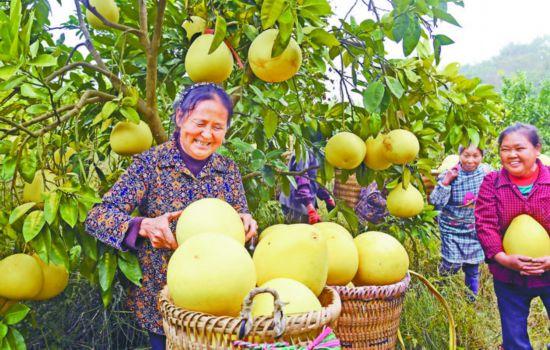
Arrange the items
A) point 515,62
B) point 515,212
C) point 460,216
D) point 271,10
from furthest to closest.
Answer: point 515,62 → point 460,216 → point 515,212 → point 271,10

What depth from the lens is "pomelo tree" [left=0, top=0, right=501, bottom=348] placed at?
58.7 inches

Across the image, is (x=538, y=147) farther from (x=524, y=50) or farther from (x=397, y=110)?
(x=524, y=50)

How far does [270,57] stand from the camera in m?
1.60

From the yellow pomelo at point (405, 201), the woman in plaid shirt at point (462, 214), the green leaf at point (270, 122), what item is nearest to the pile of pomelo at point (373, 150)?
the yellow pomelo at point (405, 201)

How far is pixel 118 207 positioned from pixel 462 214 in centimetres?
277

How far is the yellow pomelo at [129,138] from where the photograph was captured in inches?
73.4

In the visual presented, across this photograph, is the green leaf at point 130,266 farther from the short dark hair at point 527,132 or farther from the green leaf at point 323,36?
the short dark hair at point 527,132

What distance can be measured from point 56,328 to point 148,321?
976 millimetres

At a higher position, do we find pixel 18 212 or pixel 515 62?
pixel 515 62

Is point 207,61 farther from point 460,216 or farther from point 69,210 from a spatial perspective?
point 460,216

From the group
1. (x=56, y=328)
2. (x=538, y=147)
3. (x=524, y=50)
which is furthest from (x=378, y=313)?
(x=524, y=50)

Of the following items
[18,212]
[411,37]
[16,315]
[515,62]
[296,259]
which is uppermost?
[515,62]

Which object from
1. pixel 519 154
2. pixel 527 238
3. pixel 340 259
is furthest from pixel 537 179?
pixel 340 259

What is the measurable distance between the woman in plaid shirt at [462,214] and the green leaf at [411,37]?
7.75 feet
